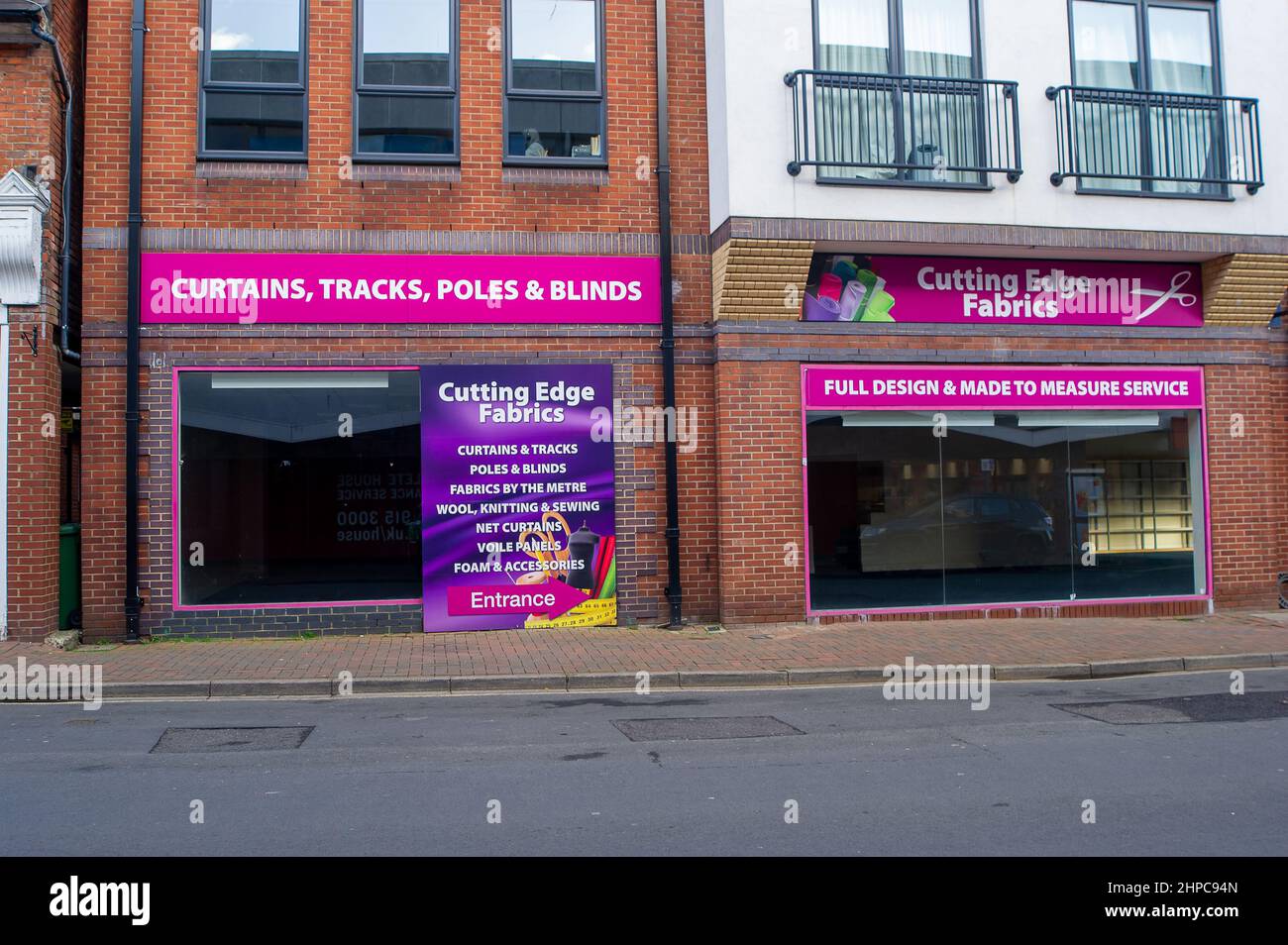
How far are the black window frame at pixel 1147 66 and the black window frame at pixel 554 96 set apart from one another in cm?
554

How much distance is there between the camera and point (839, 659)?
10469mm

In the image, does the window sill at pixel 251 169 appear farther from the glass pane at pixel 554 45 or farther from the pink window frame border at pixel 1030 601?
the pink window frame border at pixel 1030 601

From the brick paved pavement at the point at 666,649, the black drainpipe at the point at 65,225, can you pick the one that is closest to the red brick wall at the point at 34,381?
the black drainpipe at the point at 65,225

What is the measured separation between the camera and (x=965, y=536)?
43.8 ft

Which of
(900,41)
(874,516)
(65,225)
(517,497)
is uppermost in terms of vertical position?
(900,41)

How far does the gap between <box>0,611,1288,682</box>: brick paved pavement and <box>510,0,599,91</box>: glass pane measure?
6306 mm

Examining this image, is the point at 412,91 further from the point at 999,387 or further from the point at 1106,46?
the point at 1106,46

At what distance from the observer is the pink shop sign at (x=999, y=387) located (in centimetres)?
1284

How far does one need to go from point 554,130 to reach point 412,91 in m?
1.63

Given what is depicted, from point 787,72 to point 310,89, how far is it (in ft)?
17.4

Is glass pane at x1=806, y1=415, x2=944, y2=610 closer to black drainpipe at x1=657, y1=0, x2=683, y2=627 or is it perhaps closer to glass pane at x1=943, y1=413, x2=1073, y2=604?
glass pane at x1=943, y1=413, x2=1073, y2=604

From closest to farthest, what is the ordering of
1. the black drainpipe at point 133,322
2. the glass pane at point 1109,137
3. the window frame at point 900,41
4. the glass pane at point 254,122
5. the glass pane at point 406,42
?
the black drainpipe at point 133,322 < the glass pane at point 254,122 < the glass pane at point 406,42 < the window frame at point 900,41 < the glass pane at point 1109,137

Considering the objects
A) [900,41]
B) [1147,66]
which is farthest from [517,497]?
[1147,66]

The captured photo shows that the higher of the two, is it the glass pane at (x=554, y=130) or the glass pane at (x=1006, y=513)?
the glass pane at (x=554, y=130)
